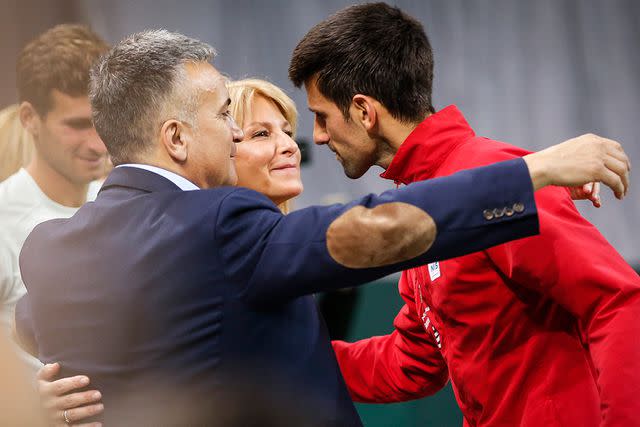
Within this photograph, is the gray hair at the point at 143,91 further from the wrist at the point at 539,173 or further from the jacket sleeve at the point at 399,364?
the jacket sleeve at the point at 399,364

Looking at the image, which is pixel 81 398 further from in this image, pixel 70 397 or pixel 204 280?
pixel 204 280

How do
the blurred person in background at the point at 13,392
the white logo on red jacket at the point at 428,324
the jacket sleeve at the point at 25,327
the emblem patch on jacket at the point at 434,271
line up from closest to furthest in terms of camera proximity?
the blurred person in background at the point at 13,392
the jacket sleeve at the point at 25,327
the emblem patch on jacket at the point at 434,271
the white logo on red jacket at the point at 428,324

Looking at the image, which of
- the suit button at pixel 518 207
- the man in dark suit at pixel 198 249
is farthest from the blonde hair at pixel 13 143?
the suit button at pixel 518 207

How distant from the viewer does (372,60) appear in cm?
169

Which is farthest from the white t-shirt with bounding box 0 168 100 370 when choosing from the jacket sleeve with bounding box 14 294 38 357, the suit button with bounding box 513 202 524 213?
the suit button with bounding box 513 202 524 213

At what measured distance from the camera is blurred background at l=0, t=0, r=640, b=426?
13.0 feet

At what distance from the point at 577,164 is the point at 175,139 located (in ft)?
1.97

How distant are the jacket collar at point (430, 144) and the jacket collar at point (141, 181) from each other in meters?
0.54

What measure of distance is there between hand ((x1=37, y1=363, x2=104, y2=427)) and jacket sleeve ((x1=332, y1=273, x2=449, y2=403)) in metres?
0.83

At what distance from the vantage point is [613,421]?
1.23 m

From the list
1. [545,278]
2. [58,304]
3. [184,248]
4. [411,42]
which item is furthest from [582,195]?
[58,304]

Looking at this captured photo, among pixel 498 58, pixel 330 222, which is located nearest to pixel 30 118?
pixel 330 222

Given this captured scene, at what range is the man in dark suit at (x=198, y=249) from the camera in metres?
1.02

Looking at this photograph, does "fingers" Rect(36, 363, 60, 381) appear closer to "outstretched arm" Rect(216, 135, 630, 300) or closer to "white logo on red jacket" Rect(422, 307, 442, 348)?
"outstretched arm" Rect(216, 135, 630, 300)
